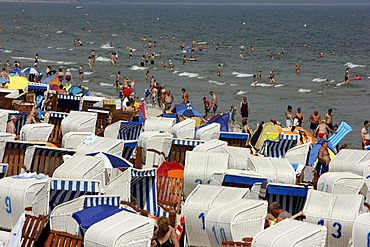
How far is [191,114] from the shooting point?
19469 mm

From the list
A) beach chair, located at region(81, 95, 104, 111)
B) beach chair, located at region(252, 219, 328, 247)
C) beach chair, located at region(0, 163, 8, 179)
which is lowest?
beach chair, located at region(0, 163, 8, 179)

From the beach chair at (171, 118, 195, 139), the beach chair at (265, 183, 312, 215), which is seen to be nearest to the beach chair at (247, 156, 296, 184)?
the beach chair at (265, 183, 312, 215)

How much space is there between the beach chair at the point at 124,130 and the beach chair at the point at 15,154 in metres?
2.70

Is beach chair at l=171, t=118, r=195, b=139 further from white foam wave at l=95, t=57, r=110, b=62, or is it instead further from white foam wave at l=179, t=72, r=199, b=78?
white foam wave at l=95, t=57, r=110, b=62

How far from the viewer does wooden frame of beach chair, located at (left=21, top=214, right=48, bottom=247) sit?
896cm

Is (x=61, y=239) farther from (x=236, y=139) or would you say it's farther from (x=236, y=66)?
(x=236, y=66)

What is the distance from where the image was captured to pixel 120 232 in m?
8.06

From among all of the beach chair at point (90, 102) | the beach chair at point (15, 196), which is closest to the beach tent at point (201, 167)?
the beach chair at point (15, 196)

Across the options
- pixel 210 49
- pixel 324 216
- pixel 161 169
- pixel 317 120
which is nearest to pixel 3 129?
pixel 161 169

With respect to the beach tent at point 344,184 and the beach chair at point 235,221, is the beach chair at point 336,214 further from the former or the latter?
the beach tent at point 344,184

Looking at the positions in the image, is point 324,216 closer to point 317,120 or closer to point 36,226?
point 36,226

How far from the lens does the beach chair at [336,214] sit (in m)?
9.20

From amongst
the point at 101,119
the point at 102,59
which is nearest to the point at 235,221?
the point at 101,119

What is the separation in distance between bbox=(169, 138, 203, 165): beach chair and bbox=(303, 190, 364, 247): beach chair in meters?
4.42
